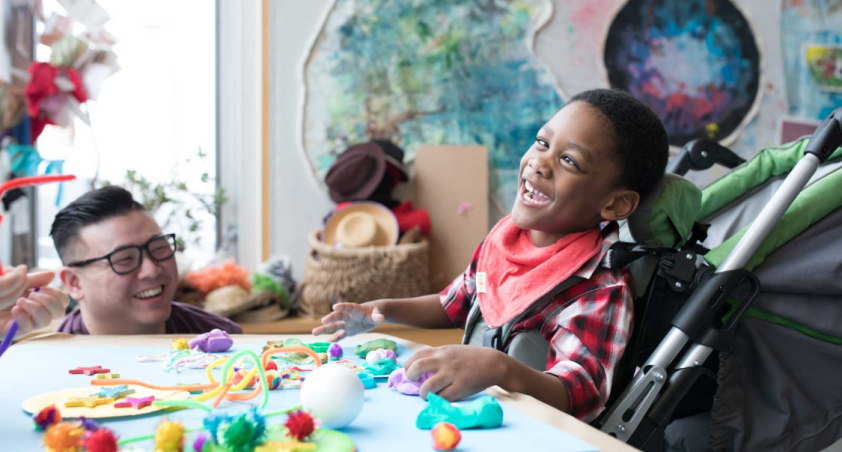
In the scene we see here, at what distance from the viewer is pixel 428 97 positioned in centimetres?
287

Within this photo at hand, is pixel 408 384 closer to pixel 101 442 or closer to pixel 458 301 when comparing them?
pixel 101 442

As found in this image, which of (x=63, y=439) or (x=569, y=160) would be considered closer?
(x=63, y=439)

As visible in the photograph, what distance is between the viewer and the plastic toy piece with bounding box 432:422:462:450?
70 cm

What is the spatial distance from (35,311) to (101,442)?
37cm

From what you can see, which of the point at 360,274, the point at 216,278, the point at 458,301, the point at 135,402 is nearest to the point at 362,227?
the point at 360,274

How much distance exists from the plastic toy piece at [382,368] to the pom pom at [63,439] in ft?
1.40

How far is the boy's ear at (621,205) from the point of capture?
1.23 m

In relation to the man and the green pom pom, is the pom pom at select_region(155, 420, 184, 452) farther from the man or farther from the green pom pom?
the green pom pom

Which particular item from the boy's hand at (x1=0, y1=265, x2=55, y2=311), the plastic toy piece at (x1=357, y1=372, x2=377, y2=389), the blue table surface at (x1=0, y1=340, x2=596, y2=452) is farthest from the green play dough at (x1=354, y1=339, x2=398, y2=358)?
the boy's hand at (x1=0, y1=265, x2=55, y2=311)

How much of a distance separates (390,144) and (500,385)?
186cm

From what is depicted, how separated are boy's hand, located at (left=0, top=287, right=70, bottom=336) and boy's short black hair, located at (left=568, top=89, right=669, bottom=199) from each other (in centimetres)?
88

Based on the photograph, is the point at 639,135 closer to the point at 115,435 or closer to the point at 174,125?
the point at 115,435

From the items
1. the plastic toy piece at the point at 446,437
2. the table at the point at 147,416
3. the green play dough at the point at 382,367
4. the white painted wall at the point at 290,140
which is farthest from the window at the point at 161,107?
the plastic toy piece at the point at 446,437

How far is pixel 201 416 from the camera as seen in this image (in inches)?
31.5
